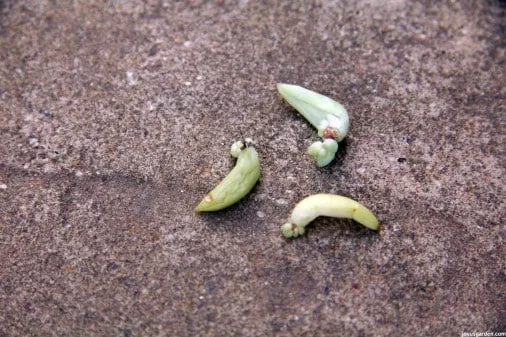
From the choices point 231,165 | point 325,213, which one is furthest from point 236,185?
→ point 325,213

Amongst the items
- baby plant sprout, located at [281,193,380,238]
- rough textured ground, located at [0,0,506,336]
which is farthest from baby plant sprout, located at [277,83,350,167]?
baby plant sprout, located at [281,193,380,238]

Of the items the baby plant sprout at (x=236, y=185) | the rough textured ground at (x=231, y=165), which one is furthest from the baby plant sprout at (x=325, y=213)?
the baby plant sprout at (x=236, y=185)

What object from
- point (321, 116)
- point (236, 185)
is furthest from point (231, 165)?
point (321, 116)

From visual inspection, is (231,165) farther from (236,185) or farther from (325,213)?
(325,213)

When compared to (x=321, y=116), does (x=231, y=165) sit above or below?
below

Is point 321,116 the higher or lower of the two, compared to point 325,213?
higher

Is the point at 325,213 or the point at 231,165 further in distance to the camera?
the point at 231,165

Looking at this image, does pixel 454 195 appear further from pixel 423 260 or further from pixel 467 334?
pixel 467 334

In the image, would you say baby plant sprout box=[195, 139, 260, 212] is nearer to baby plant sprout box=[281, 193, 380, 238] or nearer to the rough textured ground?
the rough textured ground
